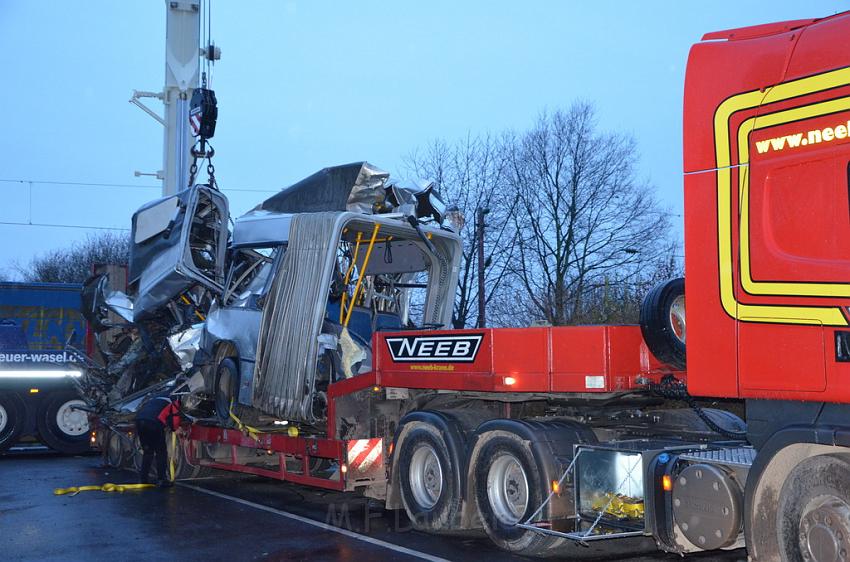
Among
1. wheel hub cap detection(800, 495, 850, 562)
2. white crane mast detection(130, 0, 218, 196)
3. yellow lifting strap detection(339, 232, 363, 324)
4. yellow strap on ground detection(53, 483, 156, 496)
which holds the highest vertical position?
white crane mast detection(130, 0, 218, 196)

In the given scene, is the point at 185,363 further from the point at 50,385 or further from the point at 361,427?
the point at 50,385

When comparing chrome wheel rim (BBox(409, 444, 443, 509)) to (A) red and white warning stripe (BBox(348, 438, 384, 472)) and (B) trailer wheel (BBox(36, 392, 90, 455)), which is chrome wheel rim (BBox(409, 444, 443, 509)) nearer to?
(A) red and white warning stripe (BBox(348, 438, 384, 472))

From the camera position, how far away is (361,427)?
10023 mm

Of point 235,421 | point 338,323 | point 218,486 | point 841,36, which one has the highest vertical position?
point 841,36

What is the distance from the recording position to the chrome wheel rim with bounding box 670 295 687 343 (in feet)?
23.2

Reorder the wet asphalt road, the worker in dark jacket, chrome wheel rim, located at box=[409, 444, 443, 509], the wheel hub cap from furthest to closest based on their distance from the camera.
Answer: the worker in dark jacket
chrome wheel rim, located at box=[409, 444, 443, 509]
the wet asphalt road
the wheel hub cap

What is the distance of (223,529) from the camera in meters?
9.32

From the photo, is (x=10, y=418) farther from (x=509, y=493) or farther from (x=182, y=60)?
(x=509, y=493)

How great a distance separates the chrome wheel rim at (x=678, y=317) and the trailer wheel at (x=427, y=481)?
2516 mm

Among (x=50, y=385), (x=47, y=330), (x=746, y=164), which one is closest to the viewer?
(x=746, y=164)

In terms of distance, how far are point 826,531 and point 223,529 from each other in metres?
5.97

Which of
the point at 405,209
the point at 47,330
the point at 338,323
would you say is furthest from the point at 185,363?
the point at 47,330

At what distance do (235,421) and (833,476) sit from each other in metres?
7.78

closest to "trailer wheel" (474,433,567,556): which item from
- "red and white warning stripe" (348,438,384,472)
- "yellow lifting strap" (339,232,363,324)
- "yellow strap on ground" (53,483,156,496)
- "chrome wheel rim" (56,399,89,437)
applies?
"red and white warning stripe" (348,438,384,472)
